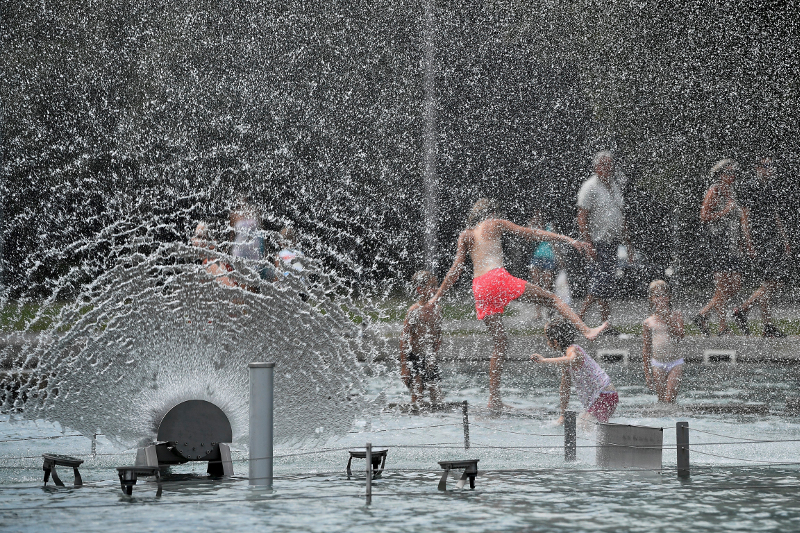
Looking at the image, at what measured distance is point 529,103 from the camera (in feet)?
45.6

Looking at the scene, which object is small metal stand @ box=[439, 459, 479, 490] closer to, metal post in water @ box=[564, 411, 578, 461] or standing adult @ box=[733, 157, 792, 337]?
metal post in water @ box=[564, 411, 578, 461]

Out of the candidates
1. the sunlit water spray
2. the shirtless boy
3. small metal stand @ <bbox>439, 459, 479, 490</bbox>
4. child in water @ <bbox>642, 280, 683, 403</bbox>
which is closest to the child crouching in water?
the shirtless boy

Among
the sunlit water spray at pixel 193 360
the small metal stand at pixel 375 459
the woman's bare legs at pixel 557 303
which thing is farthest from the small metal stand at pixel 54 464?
the woman's bare legs at pixel 557 303

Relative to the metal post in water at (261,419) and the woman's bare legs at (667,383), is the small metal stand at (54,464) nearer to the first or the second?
the metal post in water at (261,419)

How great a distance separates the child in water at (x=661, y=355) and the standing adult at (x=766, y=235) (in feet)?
5.46

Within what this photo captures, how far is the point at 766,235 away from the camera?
13.0 meters

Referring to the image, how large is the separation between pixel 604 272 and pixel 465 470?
6705 millimetres

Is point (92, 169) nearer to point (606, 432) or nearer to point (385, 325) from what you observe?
point (385, 325)

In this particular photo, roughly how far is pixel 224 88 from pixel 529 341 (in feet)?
20.2

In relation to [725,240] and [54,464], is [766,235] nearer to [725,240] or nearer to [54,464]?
[725,240]

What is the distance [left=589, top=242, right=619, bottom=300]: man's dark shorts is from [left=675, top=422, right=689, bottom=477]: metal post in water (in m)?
5.57

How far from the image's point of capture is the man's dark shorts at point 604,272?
1115 cm

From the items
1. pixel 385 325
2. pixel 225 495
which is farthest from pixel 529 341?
pixel 225 495

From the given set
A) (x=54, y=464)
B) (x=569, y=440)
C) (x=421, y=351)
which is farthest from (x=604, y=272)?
(x=54, y=464)
